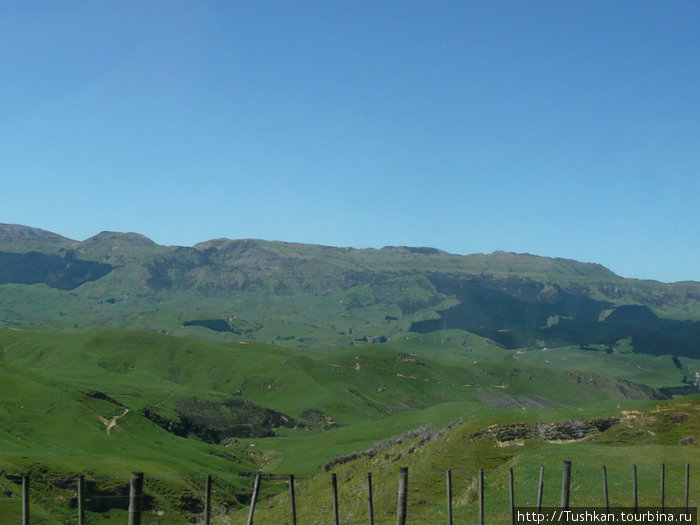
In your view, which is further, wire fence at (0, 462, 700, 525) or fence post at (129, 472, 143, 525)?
wire fence at (0, 462, 700, 525)

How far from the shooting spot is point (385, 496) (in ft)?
190

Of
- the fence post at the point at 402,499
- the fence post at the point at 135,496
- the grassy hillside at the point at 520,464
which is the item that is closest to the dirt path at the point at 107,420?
the grassy hillside at the point at 520,464

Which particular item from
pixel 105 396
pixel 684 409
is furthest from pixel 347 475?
pixel 105 396

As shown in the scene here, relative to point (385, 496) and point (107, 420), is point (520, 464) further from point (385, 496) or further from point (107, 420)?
point (107, 420)

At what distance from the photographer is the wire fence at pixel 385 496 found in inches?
1196

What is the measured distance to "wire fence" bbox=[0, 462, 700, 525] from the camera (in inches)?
1196

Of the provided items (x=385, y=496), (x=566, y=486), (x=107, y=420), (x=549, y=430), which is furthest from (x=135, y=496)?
(x=107, y=420)

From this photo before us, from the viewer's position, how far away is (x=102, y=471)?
10969 cm

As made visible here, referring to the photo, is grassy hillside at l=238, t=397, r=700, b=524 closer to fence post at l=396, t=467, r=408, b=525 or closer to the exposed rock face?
the exposed rock face

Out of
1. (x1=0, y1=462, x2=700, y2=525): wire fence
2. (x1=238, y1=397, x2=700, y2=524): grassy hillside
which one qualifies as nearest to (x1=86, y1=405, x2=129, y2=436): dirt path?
(x1=0, y1=462, x2=700, y2=525): wire fence

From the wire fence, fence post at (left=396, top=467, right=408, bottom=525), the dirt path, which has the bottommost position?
the dirt path

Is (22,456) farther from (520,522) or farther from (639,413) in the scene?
(520,522)

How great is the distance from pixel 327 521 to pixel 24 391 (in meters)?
146

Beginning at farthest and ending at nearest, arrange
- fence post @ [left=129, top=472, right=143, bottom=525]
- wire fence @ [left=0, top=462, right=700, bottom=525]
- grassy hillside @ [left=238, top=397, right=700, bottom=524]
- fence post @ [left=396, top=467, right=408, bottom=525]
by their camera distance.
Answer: grassy hillside @ [left=238, top=397, right=700, bottom=524] < wire fence @ [left=0, top=462, right=700, bottom=525] < fence post @ [left=396, top=467, right=408, bottom=525] < fence post @ [left=129, top=472, right=143, bottom=525]
